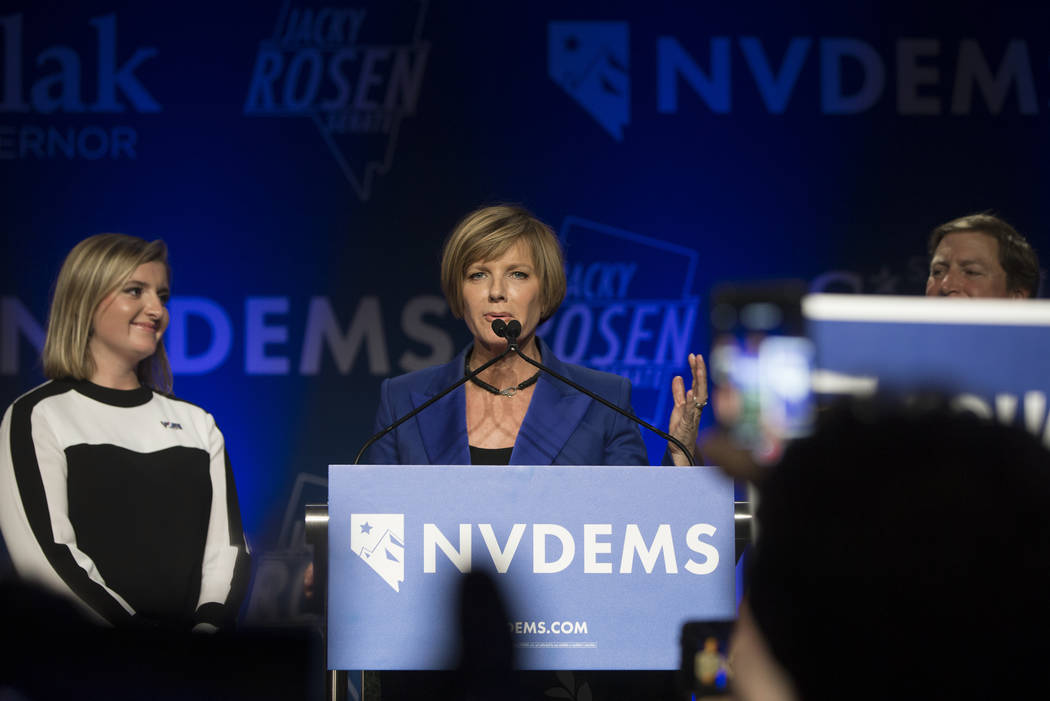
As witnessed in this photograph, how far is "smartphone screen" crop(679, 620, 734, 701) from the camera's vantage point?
0.93 m

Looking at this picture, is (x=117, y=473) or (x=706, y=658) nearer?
(x=706, y=658)

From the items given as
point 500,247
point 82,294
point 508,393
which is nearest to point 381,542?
point 508,393

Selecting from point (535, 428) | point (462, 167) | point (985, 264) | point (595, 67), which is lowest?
point (535, 428)

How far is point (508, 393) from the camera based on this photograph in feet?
8.87

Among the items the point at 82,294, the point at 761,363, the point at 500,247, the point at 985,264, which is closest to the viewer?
the point at 761,363

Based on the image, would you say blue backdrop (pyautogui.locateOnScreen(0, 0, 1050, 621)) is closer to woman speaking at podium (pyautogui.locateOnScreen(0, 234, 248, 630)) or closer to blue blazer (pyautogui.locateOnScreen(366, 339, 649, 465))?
woman speaking at podium (pyautogui.locateOnScreen(0, 234, 248, 630))

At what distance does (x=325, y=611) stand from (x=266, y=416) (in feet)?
9.97

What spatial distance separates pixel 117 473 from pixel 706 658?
6.98 feet

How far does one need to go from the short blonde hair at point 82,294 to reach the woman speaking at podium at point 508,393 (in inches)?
32.1

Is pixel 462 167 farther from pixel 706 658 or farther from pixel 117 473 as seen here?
pixel 706 658

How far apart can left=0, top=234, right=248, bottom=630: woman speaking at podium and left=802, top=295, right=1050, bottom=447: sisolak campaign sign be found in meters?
1.91

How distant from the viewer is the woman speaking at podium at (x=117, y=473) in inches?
101

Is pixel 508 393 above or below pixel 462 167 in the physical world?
below

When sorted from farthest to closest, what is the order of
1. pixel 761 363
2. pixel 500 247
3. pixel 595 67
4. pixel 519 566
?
pixel 595 67, pixel 500 247, pixel 519 566, pixel 761 363
